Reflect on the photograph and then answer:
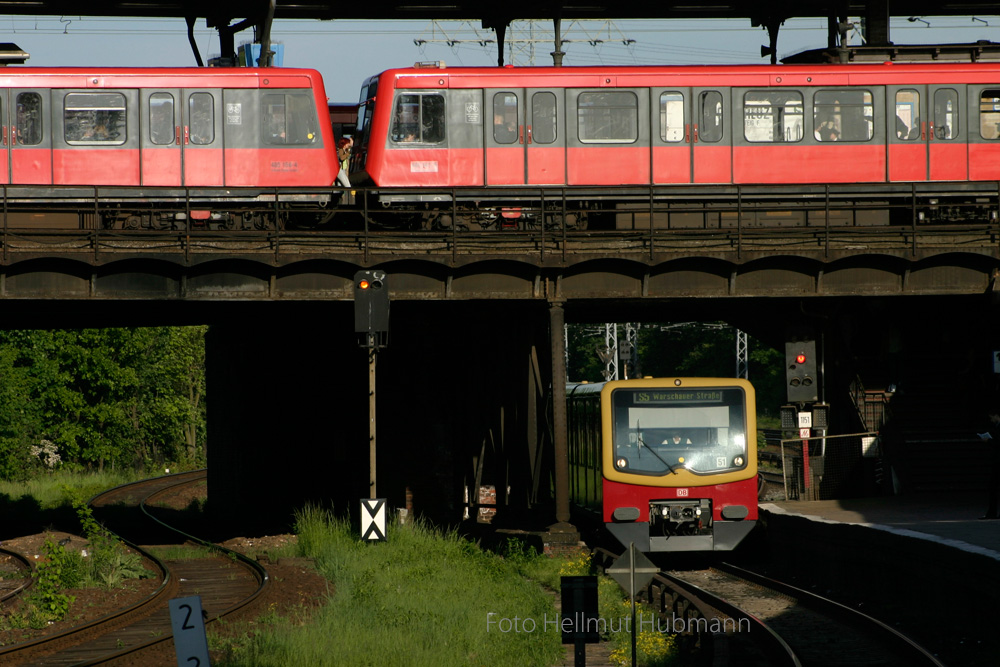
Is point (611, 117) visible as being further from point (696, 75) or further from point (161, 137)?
point (161, 137)

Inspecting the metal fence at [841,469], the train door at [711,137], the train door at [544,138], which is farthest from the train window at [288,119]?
the metal fence at [841,469]

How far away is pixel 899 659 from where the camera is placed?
505 inches

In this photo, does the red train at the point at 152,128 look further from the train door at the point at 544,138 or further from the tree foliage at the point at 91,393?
the tree foliage at the point at 91,393

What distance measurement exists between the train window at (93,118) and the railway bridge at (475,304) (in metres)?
2.45

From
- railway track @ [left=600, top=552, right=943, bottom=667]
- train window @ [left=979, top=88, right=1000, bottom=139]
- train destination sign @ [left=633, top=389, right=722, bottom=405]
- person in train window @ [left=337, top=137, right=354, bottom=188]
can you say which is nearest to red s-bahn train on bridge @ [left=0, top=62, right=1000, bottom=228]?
train window @ [left=979, top=88, right=1000, bottom=139]

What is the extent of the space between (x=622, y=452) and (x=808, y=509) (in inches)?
319

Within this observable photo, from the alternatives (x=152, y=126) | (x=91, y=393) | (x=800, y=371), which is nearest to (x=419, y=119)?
(x=152, y=126)

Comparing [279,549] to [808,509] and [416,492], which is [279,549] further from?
[808,509]

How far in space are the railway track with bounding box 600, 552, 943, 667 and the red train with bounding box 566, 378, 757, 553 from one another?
3.01ft

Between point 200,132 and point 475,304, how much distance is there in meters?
6.86

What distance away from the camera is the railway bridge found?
787 inches

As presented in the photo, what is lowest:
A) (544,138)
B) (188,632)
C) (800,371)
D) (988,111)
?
(188,632)

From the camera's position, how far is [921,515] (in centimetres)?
2088

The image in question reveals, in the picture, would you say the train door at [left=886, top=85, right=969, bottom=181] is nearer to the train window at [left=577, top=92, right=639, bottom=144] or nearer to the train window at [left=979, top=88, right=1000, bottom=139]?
the train window at [left=979, top=88, right=1000, bottom=139]
